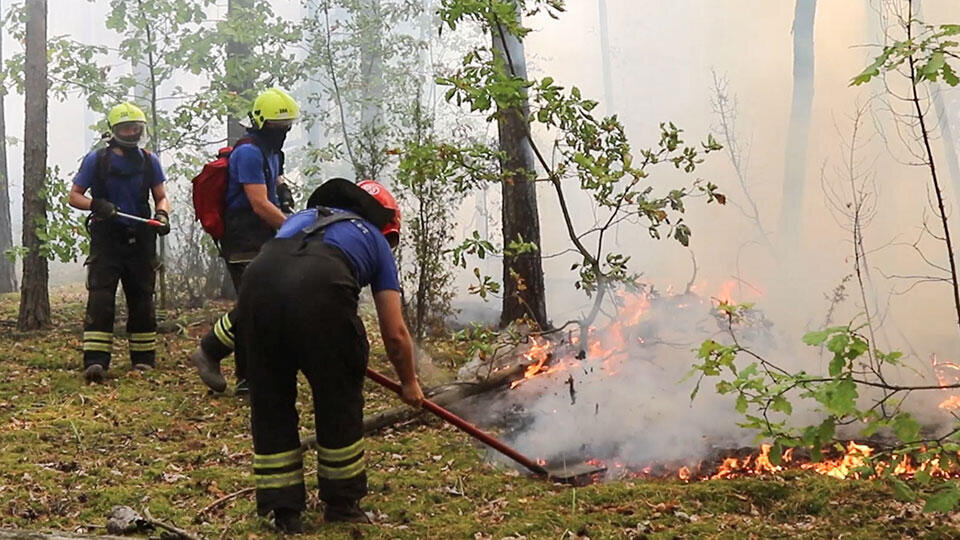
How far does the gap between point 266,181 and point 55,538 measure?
326 centimetres

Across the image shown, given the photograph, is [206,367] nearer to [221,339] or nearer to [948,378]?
[221,339]

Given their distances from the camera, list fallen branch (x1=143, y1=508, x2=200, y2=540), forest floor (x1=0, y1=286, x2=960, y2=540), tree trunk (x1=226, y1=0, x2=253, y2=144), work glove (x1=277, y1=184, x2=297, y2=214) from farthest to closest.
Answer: tree trunk (x1=226, y1=0, x2=253, y2=144) → work glove (x1=277, y1=184, x2=297, y2=214) → forest floor (x1=0, y1=286, x2=960, y2=540) → fallen branch (x1=143, y1=508, x2=200, y2=540)

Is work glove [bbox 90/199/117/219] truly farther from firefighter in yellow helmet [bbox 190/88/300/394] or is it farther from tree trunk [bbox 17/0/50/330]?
tree trunk [bbox 17/0/50/330]

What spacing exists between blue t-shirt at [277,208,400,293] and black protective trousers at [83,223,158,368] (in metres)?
3.81

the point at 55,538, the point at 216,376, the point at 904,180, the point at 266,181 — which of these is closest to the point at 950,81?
the point at 55,538

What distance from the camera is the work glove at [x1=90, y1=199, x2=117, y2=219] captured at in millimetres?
6527

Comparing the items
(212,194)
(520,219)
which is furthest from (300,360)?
(520,219)

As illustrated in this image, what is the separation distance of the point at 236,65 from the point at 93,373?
16.2 ft

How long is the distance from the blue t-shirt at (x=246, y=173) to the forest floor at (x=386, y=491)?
1.69m

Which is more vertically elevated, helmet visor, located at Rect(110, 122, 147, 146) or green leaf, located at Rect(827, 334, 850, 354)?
helmet visor, located at Rect(110, 122, 147, 146)

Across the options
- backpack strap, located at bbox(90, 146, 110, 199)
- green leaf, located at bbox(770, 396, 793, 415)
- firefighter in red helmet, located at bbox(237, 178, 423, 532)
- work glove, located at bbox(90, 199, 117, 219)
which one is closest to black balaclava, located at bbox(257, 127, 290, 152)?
work glove, located at bbox(90, 199, 117, 219)

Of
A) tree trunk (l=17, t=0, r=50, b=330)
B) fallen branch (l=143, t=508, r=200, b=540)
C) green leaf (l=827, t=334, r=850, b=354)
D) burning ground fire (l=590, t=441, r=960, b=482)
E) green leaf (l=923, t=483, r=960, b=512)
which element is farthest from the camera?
tree trunk (l=17, t=0, r=50, b=330)

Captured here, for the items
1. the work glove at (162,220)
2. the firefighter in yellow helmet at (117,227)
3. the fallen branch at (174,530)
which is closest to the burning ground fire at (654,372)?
the fallen branch at (174,530)

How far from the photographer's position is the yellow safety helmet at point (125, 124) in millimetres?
6602
